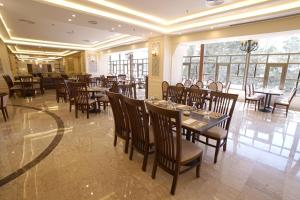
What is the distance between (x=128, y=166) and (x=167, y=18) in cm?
496

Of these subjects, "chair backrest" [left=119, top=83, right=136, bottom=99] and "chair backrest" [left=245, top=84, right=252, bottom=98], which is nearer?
"chair backrest" [left=119, top=83, right=136, bottom=99]

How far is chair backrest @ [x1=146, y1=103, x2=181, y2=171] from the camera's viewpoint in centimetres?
158

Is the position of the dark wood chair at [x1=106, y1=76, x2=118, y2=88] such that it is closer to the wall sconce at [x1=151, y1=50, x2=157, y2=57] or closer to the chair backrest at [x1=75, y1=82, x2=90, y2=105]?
the chair backrest at [x1=75, y1=82, x2=90, y2=105]

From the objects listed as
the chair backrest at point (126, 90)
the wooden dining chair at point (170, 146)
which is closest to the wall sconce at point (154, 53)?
the chair backrest at point (126, 90)

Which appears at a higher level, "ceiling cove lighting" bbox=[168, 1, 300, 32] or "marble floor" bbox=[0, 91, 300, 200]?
"ceiling cove lighting" bbox=[168, 1, 300, 32]

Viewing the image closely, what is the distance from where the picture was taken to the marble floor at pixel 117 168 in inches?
73.1

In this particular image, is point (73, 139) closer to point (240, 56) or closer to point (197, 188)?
point (197, 188)

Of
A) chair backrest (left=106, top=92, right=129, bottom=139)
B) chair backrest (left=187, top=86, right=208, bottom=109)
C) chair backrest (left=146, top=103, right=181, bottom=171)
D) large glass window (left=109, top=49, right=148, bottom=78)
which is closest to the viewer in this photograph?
chair backrest (left=146, top=103, right=181, bottom=171)

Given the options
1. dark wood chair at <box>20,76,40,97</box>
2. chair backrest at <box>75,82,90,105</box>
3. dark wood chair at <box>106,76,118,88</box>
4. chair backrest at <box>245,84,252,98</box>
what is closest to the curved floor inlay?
chair backrest at <box>75,82,90,105</box>

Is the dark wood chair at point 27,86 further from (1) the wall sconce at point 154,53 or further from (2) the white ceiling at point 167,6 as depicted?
(2) the white ceiling at point 167,6

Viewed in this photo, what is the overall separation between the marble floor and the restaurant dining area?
15mm

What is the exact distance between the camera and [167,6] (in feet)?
14.0

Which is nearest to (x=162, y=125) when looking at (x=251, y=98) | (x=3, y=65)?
(x=251, y=98)

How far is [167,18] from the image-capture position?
532cm
